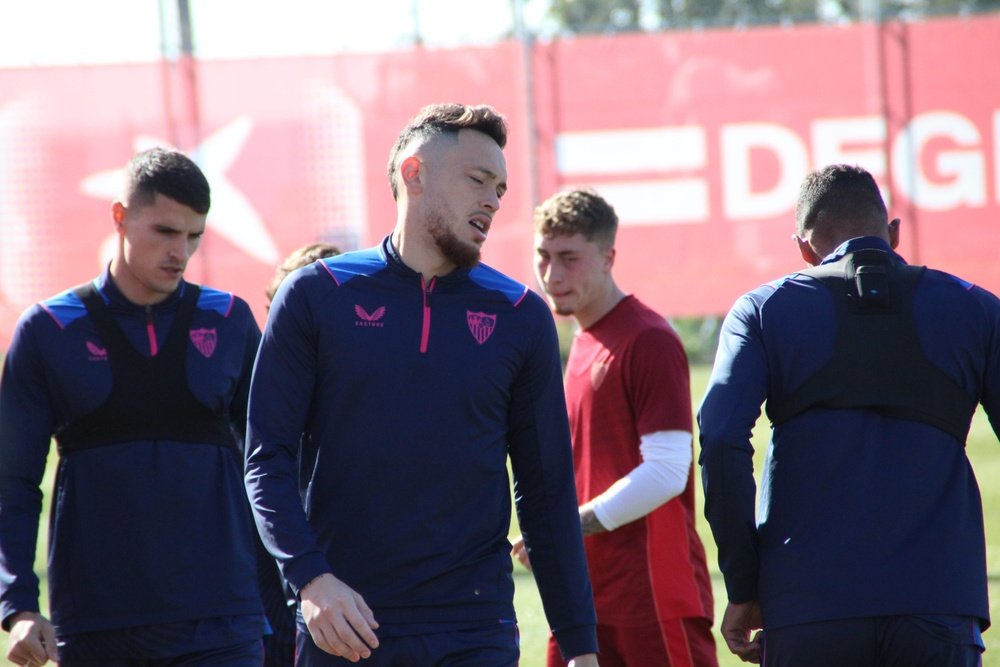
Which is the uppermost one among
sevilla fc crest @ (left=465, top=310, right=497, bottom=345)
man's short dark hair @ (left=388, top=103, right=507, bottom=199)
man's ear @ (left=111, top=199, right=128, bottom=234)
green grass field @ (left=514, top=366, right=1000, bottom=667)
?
man's short dark hair @ (left=388, top=103, right=507, bottom=199)

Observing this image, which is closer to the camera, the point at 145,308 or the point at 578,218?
the point at 145,308

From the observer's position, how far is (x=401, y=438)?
2891mm

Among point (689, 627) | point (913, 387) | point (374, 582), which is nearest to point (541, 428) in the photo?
point (374, 582)

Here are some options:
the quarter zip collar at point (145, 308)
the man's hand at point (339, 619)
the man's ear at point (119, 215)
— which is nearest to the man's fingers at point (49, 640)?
the quarter zip collar at point (145, 308)

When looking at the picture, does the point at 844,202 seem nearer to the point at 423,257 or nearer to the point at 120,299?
the point at 423,257

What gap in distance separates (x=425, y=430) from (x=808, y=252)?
1317 mm

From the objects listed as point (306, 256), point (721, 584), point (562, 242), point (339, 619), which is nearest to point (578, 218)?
point (562, 242)

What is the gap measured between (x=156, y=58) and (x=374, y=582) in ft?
45.8

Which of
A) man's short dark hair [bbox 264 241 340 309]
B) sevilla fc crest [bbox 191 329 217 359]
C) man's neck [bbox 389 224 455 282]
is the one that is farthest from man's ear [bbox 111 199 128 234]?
man's neck [bbox 389 224 455 282]

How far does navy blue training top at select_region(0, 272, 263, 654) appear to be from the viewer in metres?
3.51

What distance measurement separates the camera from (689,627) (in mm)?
4098

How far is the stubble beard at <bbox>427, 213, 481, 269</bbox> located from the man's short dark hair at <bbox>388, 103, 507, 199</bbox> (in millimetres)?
136

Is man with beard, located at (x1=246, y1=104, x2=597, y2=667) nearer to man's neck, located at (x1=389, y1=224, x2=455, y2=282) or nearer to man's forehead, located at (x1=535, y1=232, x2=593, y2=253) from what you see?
man's neck, located at (x1=389, y1=224, x2=455, y2=282)

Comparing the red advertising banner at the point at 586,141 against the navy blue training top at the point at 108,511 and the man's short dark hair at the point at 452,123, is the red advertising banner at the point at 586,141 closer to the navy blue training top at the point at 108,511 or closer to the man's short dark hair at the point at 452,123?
the navy blue training top at the point at 108,511
